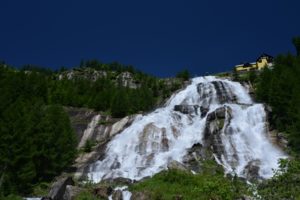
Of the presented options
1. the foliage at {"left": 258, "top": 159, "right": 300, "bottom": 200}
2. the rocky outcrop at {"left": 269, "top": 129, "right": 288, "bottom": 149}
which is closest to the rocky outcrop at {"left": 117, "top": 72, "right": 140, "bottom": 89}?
the rocky outcrop at {"left": 269, "top": 129, "right": 288, "bottom": 149}

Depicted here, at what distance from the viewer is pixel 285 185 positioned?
1509 cm

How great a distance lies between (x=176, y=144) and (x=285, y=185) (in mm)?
38668

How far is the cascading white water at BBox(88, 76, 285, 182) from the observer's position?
47219 millimetres

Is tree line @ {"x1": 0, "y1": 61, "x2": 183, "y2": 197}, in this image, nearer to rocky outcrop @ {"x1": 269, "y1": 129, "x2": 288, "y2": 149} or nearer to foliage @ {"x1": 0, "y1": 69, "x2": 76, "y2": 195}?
foliage @ {"x1": 0, "y1": 69, "x2": 76, "y2": 195}

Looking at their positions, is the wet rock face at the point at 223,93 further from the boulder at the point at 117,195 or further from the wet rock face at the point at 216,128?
the boulder at the point at 117,195

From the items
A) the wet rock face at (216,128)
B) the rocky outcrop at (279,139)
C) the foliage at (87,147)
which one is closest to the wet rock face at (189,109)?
the wet rock face at (216,128)

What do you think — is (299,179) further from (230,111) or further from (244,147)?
(230,111)

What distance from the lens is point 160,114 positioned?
201 feet

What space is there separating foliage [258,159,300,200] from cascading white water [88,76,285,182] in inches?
1127

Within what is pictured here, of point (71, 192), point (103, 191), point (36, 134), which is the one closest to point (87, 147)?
point (36, 134)

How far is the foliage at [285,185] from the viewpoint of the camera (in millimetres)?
14702

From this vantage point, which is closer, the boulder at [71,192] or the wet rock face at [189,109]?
the boulder at [71,192]

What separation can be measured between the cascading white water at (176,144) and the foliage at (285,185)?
28622 mm

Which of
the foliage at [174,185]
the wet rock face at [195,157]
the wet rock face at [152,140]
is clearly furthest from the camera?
the wet rock face at [152,140]
